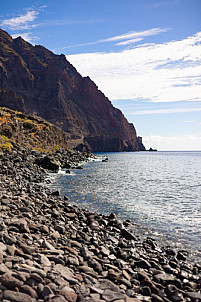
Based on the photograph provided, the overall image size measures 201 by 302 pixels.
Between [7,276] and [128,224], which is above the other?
[7,276]

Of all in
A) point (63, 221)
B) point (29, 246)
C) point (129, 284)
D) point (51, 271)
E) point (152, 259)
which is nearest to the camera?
point (51, 271)

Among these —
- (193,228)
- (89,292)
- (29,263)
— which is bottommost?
(193,228)

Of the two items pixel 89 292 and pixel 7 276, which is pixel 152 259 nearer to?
pixel 89 292

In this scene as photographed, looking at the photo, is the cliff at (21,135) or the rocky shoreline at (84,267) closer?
the rocky shoreline at (84,267)

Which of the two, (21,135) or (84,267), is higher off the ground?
(21,135)

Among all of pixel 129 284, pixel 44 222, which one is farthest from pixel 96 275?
pixel 44 222

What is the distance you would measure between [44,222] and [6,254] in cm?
493

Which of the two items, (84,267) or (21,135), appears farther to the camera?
(21,135)

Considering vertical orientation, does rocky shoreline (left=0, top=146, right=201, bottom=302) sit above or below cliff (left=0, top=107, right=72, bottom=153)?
below

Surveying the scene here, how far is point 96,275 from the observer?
24.6 ft

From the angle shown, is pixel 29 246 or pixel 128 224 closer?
pixel 29 246

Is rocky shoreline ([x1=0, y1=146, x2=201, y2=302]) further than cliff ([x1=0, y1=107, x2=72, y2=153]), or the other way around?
cliff ([x1=0, y1=107, x2=72, y2=153])

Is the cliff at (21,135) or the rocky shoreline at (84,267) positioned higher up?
the cliff at (21,135)

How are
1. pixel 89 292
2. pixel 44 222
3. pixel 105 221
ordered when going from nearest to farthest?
pixel 89 292 → pixel 44 222 → pixel 105 221
